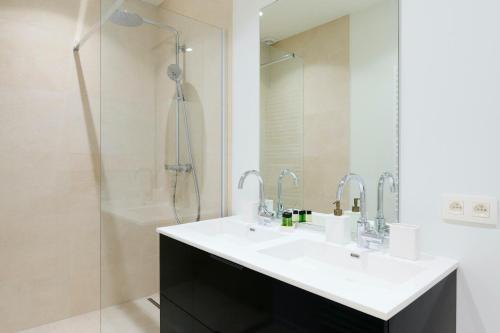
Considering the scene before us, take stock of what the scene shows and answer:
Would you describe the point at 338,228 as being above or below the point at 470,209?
below

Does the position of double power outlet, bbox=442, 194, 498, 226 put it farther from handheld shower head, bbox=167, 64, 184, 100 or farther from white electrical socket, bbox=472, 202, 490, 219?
handheld shower head, bbox=167, 64, 184, 100

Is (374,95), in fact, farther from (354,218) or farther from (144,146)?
(144,146)

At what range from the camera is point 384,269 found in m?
1.07

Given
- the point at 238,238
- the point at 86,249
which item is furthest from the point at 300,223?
the point at 86,249

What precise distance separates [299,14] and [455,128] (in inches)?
36.6

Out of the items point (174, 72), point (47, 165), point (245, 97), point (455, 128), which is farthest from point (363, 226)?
point (47, 165)

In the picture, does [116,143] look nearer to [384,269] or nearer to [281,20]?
[281,20]

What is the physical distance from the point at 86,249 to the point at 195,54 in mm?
1627

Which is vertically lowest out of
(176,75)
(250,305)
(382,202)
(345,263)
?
(250,305)

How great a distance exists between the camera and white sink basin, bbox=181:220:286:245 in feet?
5.09

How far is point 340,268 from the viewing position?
3.88ft

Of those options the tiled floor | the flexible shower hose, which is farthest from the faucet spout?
the tiled floor

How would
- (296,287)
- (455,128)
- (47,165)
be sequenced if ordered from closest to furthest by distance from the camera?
1. (296,287)
2. (455,128)
3. (47,165)

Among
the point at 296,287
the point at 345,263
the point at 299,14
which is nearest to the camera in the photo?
the point at 296,287
